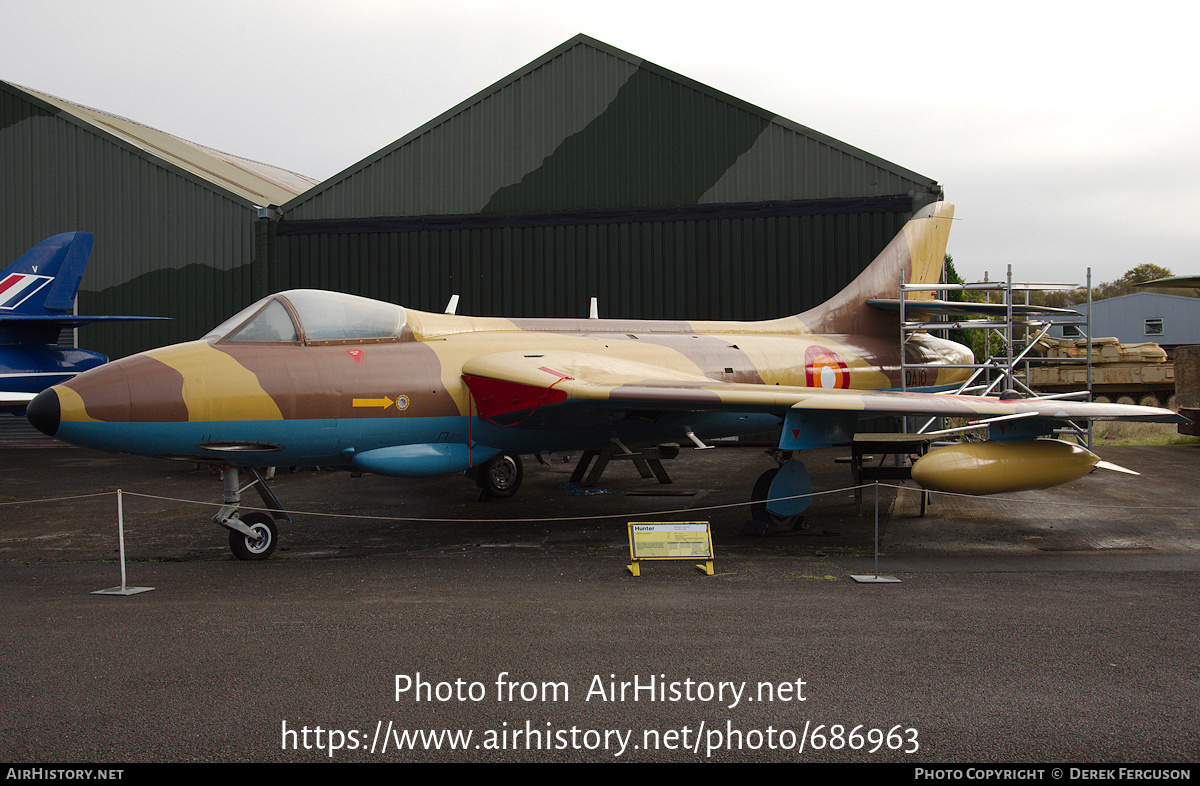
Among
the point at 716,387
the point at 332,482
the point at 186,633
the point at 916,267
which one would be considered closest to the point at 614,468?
the point at 332,482

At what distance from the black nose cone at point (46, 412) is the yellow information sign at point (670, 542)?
5.02 m

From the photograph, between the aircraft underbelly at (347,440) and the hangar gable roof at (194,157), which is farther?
the hangar gable roof at (194,157)

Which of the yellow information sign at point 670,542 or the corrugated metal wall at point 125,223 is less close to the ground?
the corrugated metal wall at point 125,223

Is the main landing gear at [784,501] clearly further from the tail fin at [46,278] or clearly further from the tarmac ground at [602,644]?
the tail fin at [46,278]

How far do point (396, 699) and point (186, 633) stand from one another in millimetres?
2095

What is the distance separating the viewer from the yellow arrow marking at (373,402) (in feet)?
24.8

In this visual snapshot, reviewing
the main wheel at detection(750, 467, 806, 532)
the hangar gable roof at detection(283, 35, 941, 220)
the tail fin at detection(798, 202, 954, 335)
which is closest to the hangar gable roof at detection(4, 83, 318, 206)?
the hangar gable roof at detection(283, 35, 941, 220)

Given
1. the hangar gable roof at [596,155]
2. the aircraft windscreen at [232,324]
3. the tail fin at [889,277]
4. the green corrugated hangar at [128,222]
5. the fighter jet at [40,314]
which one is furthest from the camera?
the green corrugated hangar at [128,222]

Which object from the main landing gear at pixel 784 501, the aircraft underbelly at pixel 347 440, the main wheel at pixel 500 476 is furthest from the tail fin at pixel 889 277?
the main wheel at pixel 500 476

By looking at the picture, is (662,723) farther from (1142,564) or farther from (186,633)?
(1142,564)

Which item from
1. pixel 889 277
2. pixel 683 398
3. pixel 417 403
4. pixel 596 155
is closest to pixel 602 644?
pixel 683 398

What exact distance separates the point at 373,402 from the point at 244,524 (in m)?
1.68

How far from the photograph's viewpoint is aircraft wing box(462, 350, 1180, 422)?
23.4 ft
